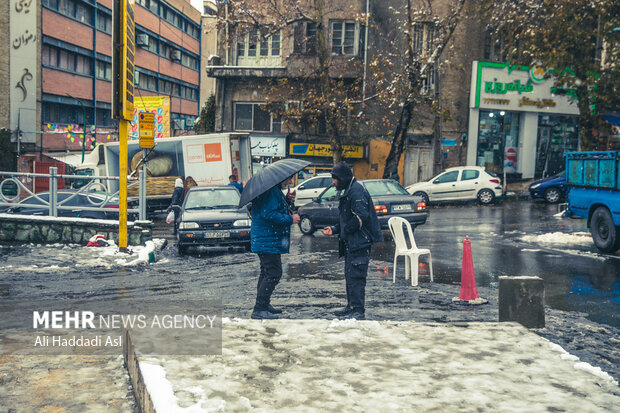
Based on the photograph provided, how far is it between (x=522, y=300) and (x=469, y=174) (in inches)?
831

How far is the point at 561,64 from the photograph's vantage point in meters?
20.5

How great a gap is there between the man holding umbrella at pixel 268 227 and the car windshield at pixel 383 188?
31.0 ft

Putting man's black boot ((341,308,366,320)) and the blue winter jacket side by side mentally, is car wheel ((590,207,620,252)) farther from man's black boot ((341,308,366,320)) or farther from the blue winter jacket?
the blue winter jacket

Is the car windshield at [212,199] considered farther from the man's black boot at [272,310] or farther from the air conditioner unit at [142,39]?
the air conditioner unit at [142,39]

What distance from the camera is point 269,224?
7.46m

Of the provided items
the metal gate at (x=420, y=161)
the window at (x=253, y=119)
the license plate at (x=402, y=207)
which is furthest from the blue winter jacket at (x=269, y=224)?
the window at (x=253, y=119)

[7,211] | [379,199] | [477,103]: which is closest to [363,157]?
[477,103]

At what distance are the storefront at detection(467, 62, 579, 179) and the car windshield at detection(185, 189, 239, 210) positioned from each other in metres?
19.6

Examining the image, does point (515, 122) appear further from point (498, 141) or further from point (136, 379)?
point (136, 379)

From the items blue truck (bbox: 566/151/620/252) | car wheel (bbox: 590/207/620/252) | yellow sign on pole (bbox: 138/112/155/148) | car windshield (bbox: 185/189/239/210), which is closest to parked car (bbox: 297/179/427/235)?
car windshield (bbox: 185/189/239/210)

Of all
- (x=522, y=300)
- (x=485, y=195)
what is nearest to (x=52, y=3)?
(x=485, y=195)

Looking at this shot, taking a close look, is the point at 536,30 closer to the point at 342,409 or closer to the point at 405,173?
the point at 405,173

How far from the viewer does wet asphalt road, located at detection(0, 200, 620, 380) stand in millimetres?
8055

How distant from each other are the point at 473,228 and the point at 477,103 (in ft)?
48.2
